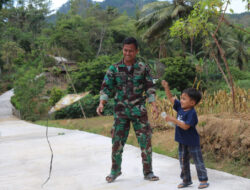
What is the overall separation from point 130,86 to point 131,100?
0.16m

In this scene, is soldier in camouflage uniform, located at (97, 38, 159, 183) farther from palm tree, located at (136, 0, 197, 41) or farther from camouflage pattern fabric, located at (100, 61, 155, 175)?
palm tree, located at (136, 0, 197, 41)

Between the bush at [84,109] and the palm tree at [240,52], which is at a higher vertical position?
the palm tree at [240,52]

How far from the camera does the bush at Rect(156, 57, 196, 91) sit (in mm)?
16203

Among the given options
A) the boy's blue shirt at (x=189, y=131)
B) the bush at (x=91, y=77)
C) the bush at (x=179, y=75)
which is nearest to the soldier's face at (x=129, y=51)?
the boy's blue shirt at (x=189, y=131)

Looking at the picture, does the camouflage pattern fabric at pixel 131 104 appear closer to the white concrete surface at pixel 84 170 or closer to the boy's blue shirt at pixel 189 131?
the white concrete surface at pixel 84 170

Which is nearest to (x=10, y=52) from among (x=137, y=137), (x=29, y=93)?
(x=29, y=93)

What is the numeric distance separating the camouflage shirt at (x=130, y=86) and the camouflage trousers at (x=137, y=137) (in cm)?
9

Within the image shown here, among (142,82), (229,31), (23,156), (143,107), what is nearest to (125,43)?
(142,82)

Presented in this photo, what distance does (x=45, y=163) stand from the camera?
5.00 m

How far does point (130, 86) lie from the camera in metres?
3.48

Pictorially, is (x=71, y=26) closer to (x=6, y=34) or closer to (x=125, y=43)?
(x=6, y=34)

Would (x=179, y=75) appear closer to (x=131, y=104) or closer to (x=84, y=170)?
(x=84, y=170)

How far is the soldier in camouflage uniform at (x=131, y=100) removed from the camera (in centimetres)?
347

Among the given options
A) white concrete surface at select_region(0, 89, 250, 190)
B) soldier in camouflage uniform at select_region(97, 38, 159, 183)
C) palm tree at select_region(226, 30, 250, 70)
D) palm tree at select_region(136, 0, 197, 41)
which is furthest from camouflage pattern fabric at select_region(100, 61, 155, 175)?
palm tree at select_region(226, 30, 250, 70)
